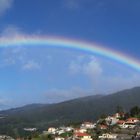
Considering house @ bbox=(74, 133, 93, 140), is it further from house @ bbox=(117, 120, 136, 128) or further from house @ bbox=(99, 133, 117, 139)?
house @ bbox=(117, 120, 136, 128)

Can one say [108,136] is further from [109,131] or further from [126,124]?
[126,124]

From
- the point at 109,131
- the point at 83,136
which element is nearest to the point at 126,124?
the point at 109,131

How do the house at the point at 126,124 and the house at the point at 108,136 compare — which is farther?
the house at the point at 126,124

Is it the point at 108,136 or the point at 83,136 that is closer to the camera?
the point at 108,136

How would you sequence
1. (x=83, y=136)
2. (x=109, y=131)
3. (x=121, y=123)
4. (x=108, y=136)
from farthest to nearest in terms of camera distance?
1. (x=121, y=123)
2. (x=109, y=131)
3. (x=83, y=136)
4. (x=108, y=136)

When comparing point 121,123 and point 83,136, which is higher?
point 121,123

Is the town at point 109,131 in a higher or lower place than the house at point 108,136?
higher

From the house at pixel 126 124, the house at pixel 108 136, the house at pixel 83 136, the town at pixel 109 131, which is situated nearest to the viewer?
the house at pixel 108 136

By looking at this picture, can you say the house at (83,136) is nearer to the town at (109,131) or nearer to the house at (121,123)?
the town at (109,131)

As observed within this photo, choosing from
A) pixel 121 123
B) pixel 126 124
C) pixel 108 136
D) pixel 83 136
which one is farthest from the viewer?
pixel 121 123

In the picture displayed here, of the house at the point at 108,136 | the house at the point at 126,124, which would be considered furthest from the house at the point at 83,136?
the house at the point at 126,124

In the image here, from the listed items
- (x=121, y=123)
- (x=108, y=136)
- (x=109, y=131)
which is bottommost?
(x=108, y=136)

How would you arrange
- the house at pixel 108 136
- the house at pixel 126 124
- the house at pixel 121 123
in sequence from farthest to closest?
the house at pixel 121 123 → the house at pixel 126 124 → the house at pixel 108 136
